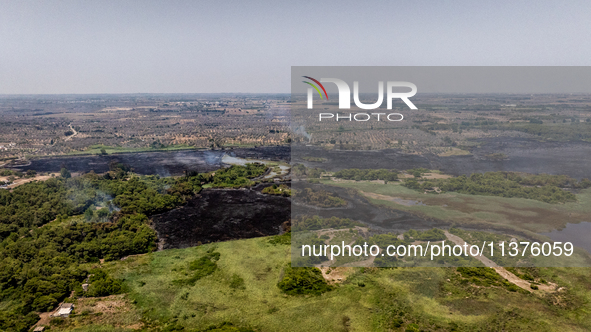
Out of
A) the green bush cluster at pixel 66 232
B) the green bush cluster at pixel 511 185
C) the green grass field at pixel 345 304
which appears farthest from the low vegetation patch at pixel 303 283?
the green bush cluster at pixel 511 185

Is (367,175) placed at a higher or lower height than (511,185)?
lower

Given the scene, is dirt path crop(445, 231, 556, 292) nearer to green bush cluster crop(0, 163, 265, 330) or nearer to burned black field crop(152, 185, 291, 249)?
burned black field crop(152, 185, 291, 249)

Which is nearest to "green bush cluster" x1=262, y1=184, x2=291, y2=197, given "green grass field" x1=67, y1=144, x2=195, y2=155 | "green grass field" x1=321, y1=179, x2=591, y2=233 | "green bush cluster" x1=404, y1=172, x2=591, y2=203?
"green grass field" x1=321, y1=179, x2=591, y2=233

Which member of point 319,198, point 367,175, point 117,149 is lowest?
point 319,198

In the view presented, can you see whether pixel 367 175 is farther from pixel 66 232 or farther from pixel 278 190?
pixel 66 232

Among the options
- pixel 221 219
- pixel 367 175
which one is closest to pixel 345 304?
pixel 221 219

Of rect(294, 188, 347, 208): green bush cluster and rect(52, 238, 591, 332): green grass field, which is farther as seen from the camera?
rect(294, 188, 347, 208): green bush cluster

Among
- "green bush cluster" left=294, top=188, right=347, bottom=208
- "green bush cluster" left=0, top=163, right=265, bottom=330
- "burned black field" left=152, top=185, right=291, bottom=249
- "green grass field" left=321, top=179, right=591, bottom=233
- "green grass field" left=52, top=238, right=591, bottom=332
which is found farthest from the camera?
"green bush cluster" left=294, top=188, right=347, bottom=208

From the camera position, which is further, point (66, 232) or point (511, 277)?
point (66, 232)

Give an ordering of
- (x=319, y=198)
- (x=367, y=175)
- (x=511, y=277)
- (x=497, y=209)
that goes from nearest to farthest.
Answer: (x=511, y=277)
(x=497, y=209)
(x=319, y=198)
(x=367, y=175)

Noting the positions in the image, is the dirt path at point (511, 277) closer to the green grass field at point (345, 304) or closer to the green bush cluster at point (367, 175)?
the green grass field at point (345, 304)
